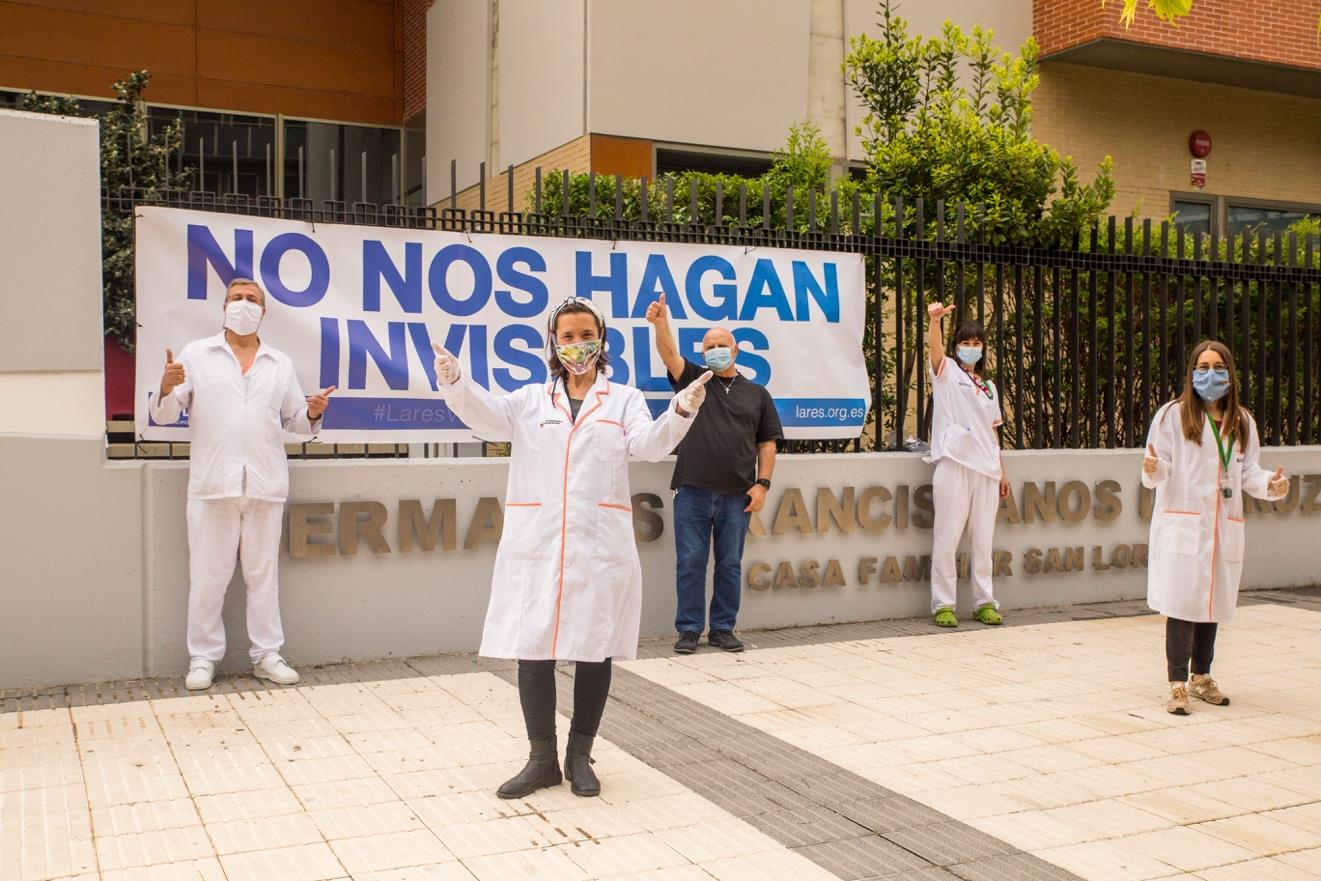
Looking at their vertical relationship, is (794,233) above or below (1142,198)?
below

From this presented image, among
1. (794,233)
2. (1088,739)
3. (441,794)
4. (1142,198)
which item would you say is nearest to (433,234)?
(794,233)

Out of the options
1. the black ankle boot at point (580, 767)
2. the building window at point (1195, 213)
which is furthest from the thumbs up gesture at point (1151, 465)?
the building window at point (1195, 213)

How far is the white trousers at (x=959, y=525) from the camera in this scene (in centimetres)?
887

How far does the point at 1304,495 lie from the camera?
1100cm

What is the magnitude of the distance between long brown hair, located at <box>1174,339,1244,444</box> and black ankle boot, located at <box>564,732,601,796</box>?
353 centimetres

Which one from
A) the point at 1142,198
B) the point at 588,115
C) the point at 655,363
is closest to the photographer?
the point at 655,363

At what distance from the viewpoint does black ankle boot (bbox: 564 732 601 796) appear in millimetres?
5027

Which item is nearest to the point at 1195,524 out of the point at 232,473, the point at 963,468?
the point at 963,468

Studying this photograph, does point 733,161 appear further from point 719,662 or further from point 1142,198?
point 719,662

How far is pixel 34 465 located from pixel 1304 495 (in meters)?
→ 9.60

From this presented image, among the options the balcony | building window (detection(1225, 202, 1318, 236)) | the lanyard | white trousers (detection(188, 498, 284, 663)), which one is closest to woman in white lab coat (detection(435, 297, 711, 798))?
white trousers (detection(188, 498, 284, 663))

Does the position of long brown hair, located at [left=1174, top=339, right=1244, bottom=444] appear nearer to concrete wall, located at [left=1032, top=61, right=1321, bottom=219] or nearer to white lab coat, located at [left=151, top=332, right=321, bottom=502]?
white lab coat, located at [left=151, top=332, right=321, bottom=502]

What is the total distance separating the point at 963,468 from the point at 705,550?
2056 mm

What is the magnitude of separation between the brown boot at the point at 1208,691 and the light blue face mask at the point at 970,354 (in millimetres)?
2699
